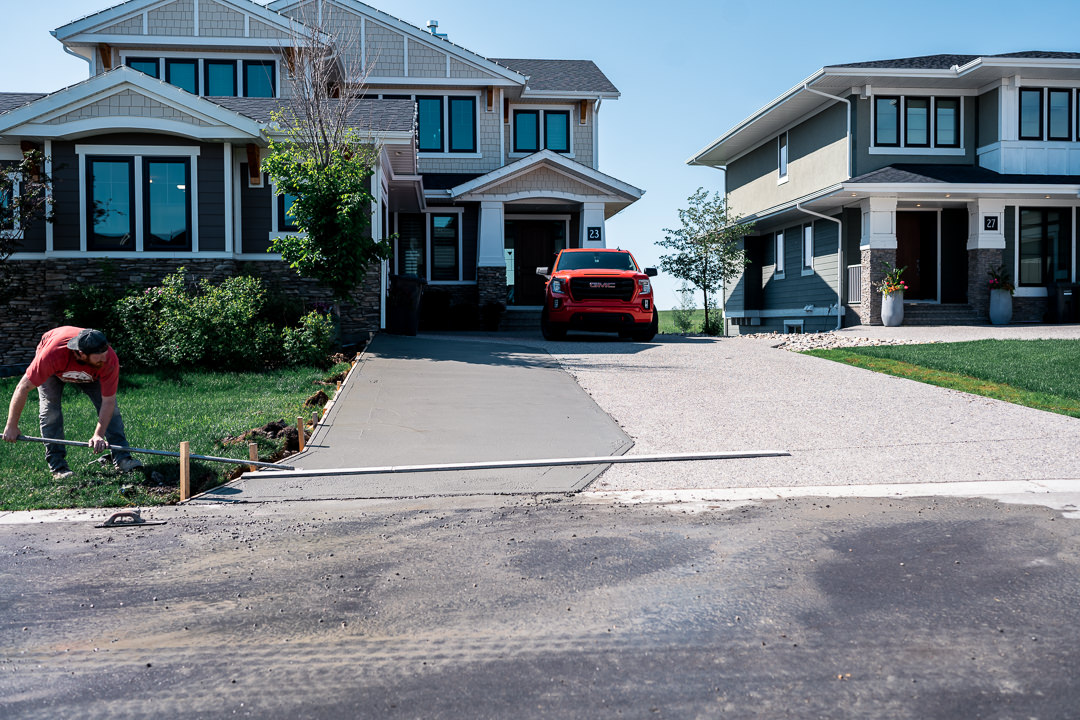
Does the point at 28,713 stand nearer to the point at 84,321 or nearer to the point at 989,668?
the point at 989,668

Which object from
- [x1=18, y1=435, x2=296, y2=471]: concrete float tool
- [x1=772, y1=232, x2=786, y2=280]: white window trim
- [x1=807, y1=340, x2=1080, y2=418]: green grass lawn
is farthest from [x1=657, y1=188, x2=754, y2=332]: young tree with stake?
[x1=18, y1=435, x2=296, y2=471]: concrete float tool

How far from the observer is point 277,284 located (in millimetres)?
16188

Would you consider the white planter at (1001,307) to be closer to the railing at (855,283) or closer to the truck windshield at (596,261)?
the railing at (855,283)

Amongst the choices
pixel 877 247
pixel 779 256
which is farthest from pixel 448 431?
pixel 779 256

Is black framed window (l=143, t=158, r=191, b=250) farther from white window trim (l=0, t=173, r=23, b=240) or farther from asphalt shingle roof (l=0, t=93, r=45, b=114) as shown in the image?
asphalt shingle roof (l=0, t=93, r=45, b=114)

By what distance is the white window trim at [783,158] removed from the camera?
26.0 metres

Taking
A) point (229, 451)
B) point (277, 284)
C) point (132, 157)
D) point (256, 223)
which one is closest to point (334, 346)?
point (277, 284)

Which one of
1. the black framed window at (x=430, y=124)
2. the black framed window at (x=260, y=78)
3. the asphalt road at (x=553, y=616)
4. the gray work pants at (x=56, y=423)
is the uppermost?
the black framed window at (x=260, y=78)

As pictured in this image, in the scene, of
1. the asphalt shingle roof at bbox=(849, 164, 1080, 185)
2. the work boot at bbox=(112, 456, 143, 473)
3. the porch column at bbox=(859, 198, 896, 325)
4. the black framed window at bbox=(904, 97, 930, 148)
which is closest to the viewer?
the work boot at bbox=(112, 456, 143, 473)

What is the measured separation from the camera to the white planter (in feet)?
68.5

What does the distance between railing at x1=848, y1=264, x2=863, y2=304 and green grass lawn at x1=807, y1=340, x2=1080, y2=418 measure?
233 inches

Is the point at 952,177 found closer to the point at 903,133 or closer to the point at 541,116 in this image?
the point at 903,133

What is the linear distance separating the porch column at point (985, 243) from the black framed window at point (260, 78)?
17.8 metres

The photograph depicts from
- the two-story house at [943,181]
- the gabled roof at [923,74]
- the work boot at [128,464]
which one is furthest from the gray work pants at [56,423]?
the gabled roof at [923,74]
